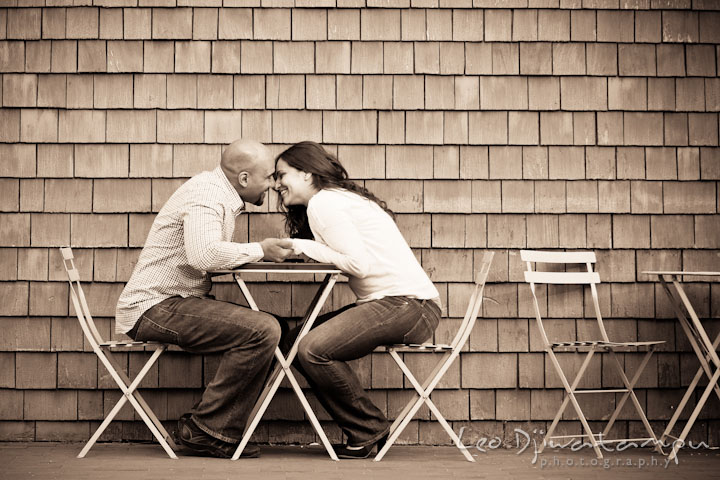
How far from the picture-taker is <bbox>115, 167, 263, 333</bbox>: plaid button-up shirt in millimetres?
4016

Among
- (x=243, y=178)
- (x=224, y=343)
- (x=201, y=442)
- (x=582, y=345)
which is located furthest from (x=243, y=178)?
(x=582, y=345)

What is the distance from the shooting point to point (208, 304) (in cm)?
411

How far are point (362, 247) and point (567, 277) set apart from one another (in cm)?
125

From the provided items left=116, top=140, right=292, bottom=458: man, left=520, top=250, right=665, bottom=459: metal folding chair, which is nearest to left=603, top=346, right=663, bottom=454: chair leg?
left=520, top=250, right=665, bottom=459: metal folding chair

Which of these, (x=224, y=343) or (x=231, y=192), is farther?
(x=231, y=192)

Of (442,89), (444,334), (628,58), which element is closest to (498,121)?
(442,89)

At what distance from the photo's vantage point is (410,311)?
13.6 ft

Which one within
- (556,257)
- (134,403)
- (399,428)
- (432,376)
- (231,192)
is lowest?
(399,428)

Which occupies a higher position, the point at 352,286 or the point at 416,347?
the point at 352,286

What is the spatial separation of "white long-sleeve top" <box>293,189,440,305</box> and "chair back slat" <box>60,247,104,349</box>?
1.06m

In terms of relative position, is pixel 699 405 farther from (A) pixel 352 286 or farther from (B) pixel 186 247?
(B) pixel 186 247

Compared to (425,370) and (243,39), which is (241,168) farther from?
(425,370)

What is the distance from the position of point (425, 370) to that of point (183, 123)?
1.85 m

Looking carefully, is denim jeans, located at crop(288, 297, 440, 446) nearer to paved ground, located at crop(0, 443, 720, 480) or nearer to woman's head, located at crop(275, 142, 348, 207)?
paved ground, located at crop(0, 443, 720, 480)
